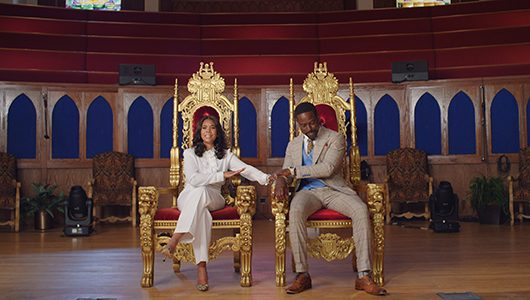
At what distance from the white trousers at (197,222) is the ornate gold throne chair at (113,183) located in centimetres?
373

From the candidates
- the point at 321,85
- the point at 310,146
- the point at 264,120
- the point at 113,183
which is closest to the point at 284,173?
the point at 310,146

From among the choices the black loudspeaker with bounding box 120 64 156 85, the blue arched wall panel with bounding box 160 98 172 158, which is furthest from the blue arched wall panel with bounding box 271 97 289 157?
the black loudspeaker with bounding box 120 64 156 85

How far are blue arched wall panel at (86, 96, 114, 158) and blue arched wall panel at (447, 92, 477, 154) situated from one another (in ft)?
14.9

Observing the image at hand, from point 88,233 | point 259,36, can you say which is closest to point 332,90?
point 88,233

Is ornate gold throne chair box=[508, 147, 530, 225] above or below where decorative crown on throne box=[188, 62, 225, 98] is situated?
below

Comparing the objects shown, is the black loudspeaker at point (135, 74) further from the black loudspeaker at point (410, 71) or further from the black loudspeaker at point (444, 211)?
the black loudspeaker at point (444, 211)

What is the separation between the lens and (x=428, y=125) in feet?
25.7

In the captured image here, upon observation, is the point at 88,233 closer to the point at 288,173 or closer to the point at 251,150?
the point at 251,150

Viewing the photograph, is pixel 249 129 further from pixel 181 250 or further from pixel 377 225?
pixel 377 225

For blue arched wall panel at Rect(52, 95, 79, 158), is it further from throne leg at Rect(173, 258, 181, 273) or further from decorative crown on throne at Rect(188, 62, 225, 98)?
throne leg at Rect(173, 258, 181, 273)

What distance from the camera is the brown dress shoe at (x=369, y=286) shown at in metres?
3.25

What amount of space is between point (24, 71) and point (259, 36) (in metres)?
3.79

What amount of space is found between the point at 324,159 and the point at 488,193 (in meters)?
3.96

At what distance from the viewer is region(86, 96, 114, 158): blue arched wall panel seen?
7.75 m
